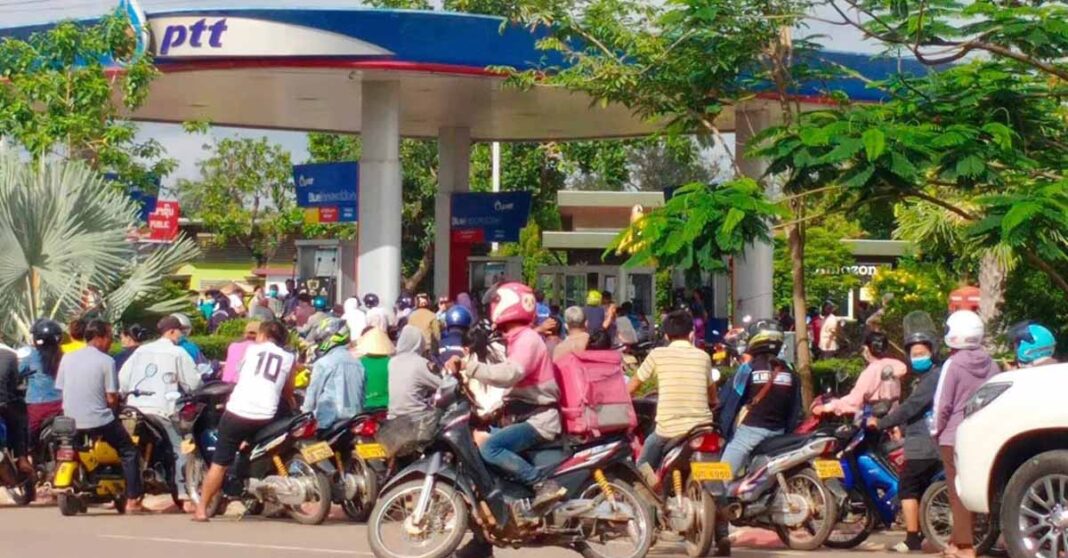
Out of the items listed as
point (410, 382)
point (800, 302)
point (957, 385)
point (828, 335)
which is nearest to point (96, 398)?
point (410, 382)

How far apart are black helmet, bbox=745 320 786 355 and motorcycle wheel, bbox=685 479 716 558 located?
1265 mm

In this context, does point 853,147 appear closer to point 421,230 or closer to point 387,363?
point 387,363

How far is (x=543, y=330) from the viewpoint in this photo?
51.0 feet

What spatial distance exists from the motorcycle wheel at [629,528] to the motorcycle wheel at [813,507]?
2.05 metres

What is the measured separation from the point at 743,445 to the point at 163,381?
5365 mm

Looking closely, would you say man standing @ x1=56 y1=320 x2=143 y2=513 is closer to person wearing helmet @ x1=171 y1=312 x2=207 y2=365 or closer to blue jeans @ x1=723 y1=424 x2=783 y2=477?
person wearing helmet @ x1=171 y1=312 x2=207 y2=365

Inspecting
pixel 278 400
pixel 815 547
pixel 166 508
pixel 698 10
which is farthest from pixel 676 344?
pixel 166 508

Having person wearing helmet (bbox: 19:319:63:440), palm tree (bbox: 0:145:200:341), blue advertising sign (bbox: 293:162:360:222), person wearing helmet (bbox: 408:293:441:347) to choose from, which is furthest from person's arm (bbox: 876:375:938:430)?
blue advertising sign (bbox: 293:162:360:222)

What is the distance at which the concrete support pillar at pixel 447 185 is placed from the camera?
98.6ft

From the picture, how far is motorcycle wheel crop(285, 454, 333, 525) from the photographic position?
13531 millimetres

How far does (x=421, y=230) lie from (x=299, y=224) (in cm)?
667

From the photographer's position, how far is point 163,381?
14664 mm

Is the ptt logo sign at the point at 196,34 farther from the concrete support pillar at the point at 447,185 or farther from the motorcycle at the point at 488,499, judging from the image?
the motorcycle at the point at 488,499

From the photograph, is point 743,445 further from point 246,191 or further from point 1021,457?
point 246,191
